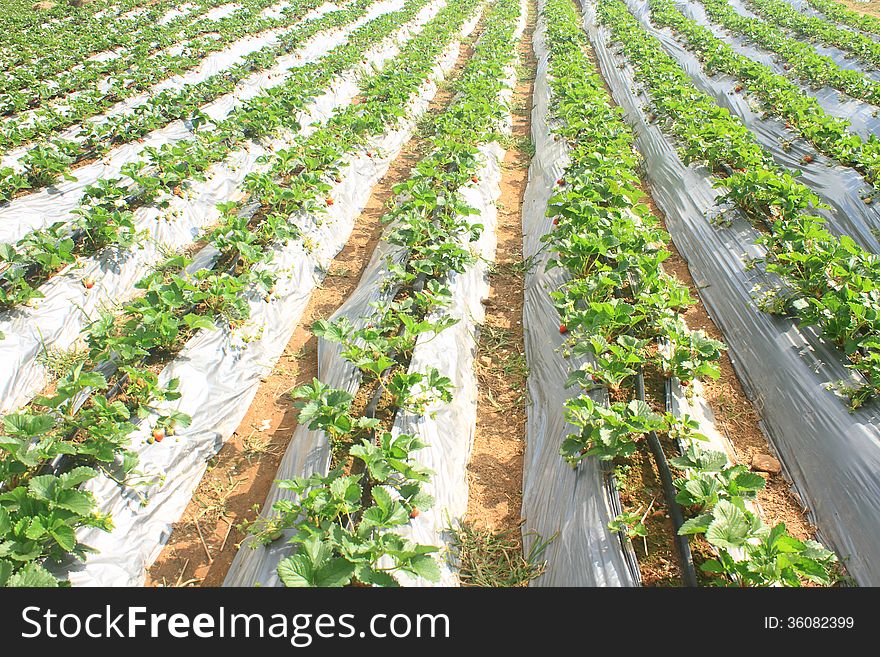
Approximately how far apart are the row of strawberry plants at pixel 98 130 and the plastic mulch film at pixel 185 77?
0.46 ft

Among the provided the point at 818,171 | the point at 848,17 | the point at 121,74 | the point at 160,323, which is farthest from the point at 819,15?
the point at 160,323

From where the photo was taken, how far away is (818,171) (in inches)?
285

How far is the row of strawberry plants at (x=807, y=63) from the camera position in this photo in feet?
31.7

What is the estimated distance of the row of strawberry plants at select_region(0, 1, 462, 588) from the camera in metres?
3.29

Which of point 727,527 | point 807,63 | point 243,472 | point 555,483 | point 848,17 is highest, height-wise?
point 848,17

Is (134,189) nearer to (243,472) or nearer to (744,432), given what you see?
(243,472)

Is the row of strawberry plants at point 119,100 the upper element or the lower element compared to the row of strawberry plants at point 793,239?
lower

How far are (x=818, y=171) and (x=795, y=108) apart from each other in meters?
1.88

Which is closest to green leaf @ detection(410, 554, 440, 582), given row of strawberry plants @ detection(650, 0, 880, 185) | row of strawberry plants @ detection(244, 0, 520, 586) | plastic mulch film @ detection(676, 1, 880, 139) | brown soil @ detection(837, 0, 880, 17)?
row of strawberry plants @ detection(244, 0, 520, 586)

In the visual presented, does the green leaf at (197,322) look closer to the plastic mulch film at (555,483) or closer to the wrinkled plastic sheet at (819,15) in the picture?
the plastic mulch film at (555,483)

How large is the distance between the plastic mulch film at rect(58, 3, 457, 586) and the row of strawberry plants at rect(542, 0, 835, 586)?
290 cm

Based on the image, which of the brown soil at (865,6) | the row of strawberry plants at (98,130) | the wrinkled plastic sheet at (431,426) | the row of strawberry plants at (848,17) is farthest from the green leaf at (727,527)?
the brown soil at (865,6)
